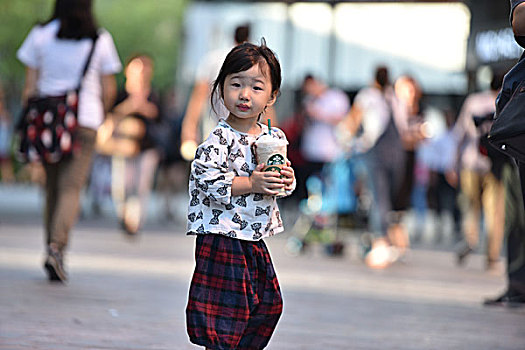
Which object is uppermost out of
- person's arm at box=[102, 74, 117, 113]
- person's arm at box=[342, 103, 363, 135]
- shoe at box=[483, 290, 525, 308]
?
person's arm at box=[102, 74, 117, 113]

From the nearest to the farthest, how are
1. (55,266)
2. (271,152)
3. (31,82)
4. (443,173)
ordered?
(271,152), (55,266), (31,82), (443,173)

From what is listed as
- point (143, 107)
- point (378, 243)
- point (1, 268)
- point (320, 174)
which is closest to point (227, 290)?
point (1, 268)

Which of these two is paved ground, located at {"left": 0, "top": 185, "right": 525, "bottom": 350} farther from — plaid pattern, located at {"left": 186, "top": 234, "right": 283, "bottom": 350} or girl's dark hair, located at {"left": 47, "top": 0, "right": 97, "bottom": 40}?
girl's dark hair, located at {"left": 47, "top": 0, "right": 97, "bottom": 40}

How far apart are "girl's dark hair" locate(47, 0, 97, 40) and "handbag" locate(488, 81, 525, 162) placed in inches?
167

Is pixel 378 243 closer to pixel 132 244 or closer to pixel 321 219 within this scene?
pixel 321 219

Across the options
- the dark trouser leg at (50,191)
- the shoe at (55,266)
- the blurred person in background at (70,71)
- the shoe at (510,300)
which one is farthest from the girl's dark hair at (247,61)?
the shoe at (510,300)

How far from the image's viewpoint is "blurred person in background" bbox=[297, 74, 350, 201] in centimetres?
1273

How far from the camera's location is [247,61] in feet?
15.0

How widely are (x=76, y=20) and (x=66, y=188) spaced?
3.91 ft

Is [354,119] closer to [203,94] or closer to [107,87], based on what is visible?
[203,94]

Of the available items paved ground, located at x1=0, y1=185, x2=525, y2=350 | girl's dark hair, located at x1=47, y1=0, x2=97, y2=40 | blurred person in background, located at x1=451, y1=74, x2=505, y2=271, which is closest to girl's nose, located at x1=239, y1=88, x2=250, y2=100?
paved ground, located at x1=0, y1=185, x2=525, y2=350

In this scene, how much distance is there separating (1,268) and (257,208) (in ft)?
15.6

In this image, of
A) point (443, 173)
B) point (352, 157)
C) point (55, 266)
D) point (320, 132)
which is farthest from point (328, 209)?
point (443, 173)

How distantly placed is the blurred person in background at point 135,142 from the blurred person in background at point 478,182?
3.72 m
